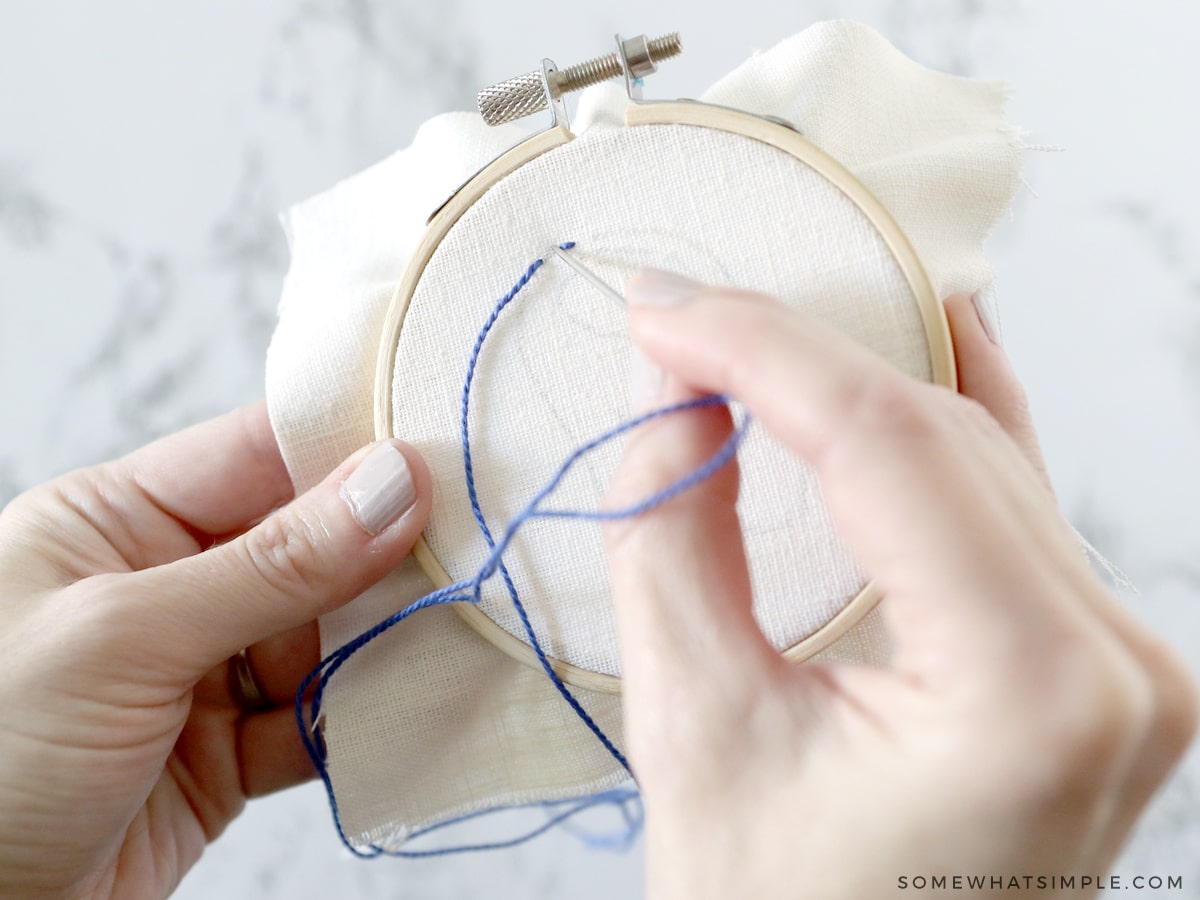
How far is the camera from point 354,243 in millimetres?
1164

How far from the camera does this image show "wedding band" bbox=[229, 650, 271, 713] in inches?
46.1

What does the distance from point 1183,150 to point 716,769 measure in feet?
4.34

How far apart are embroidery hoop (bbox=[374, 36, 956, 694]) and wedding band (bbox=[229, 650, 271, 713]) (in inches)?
14.7

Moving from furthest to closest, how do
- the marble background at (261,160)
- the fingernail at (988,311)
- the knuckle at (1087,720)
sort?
1. the marble background at (261,160)
2. the fingernail at (988,311)
3. the knuckle at (1087,720)

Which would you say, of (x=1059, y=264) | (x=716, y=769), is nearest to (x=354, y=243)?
(x=716, y=769)

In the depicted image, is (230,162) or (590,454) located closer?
(590,454)

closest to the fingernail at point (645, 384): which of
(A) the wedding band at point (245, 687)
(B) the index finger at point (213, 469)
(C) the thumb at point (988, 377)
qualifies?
(C) the thumb at point (988, 377)

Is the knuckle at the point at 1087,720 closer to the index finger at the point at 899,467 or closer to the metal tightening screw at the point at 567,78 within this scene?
the index finger at the point at 899,467

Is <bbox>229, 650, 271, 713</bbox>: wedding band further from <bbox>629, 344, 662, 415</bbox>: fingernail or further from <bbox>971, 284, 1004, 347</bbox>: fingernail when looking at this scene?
<bbox>971, 284, 1004, 347</bbox>: fingernail

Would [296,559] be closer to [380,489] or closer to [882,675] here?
[380,489]

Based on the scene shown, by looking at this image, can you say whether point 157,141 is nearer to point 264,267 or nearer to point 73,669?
point 264,267

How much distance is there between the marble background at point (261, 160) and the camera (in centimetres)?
143

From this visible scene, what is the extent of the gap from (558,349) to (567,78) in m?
0.26

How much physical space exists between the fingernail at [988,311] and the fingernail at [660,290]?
431 millimetres
